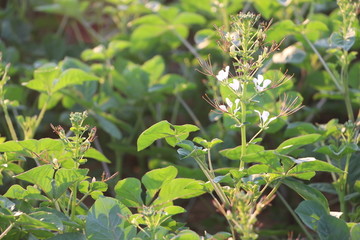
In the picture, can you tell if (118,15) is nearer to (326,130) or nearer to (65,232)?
(326,130)

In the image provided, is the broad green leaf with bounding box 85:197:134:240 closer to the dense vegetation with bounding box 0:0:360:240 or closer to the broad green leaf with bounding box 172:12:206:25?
the dense vegetation with bounding box 0:0:360:240

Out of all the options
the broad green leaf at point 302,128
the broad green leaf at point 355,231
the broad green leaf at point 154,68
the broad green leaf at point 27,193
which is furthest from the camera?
the broad green leaf at point 154,68

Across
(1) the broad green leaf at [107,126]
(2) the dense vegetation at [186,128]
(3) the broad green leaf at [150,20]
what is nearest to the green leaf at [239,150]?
(2) the dense vegetation at [186,128]

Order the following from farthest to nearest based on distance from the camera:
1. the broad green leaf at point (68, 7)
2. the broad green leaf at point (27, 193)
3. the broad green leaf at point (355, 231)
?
the broad green leaf at point (68, 7) → the broad green leaf at point (27, 193) → the broad green leaf at point (355, 231)

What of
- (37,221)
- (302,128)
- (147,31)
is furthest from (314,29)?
(37,221)

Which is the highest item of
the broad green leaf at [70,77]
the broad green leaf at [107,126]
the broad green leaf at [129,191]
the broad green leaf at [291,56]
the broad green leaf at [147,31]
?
the broad green leaf at [291,56]

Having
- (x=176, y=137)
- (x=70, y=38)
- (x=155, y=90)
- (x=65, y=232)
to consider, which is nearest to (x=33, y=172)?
(x=65, y=232)

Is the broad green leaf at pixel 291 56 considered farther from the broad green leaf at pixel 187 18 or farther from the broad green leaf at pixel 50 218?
the broad green leaf at pixel 50 218
